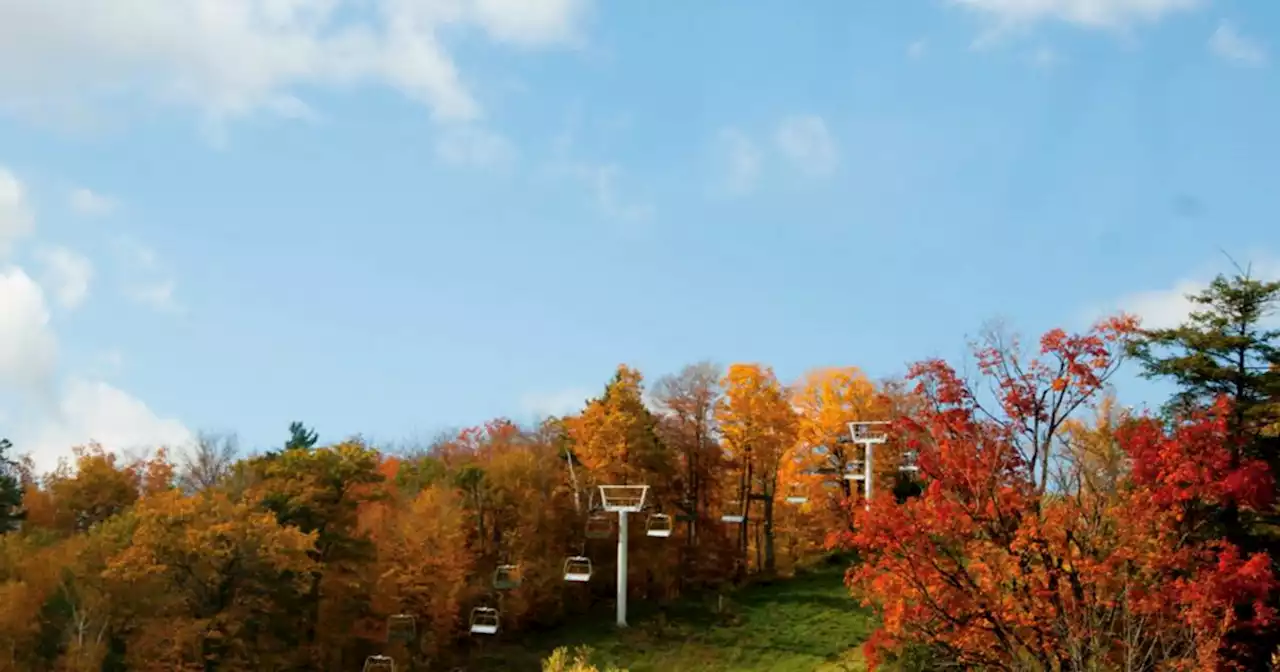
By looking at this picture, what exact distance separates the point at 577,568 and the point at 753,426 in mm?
9677

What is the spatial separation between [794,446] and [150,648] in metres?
27.3

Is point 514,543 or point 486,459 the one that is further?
point 486,459

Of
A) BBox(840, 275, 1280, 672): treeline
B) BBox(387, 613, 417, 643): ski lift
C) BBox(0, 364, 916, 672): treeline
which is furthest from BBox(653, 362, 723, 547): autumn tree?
BBox(840, 275, 1280, 672): treeline

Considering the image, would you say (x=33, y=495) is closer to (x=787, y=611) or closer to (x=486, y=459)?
(x=486, y=459)

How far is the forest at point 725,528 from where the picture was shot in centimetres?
1684

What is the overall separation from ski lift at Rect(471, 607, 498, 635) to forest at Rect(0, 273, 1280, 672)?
0.37ft

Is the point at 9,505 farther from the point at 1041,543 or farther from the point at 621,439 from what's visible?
the point at 1041,543

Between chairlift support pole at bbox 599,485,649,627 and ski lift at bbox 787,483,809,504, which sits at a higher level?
ski lift at bbox 787,483,809,504

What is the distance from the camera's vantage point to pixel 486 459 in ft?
144

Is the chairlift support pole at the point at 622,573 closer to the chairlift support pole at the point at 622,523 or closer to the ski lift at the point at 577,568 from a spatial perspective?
the chairlift support pole at the point at 622,523

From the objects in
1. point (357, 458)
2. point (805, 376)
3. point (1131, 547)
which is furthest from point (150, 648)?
point (805, 376)

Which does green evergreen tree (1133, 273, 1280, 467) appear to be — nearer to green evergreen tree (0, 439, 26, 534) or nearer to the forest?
the forest

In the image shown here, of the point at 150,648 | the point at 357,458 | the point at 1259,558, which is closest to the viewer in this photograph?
the point at 1259,558

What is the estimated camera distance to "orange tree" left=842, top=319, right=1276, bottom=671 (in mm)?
16234
